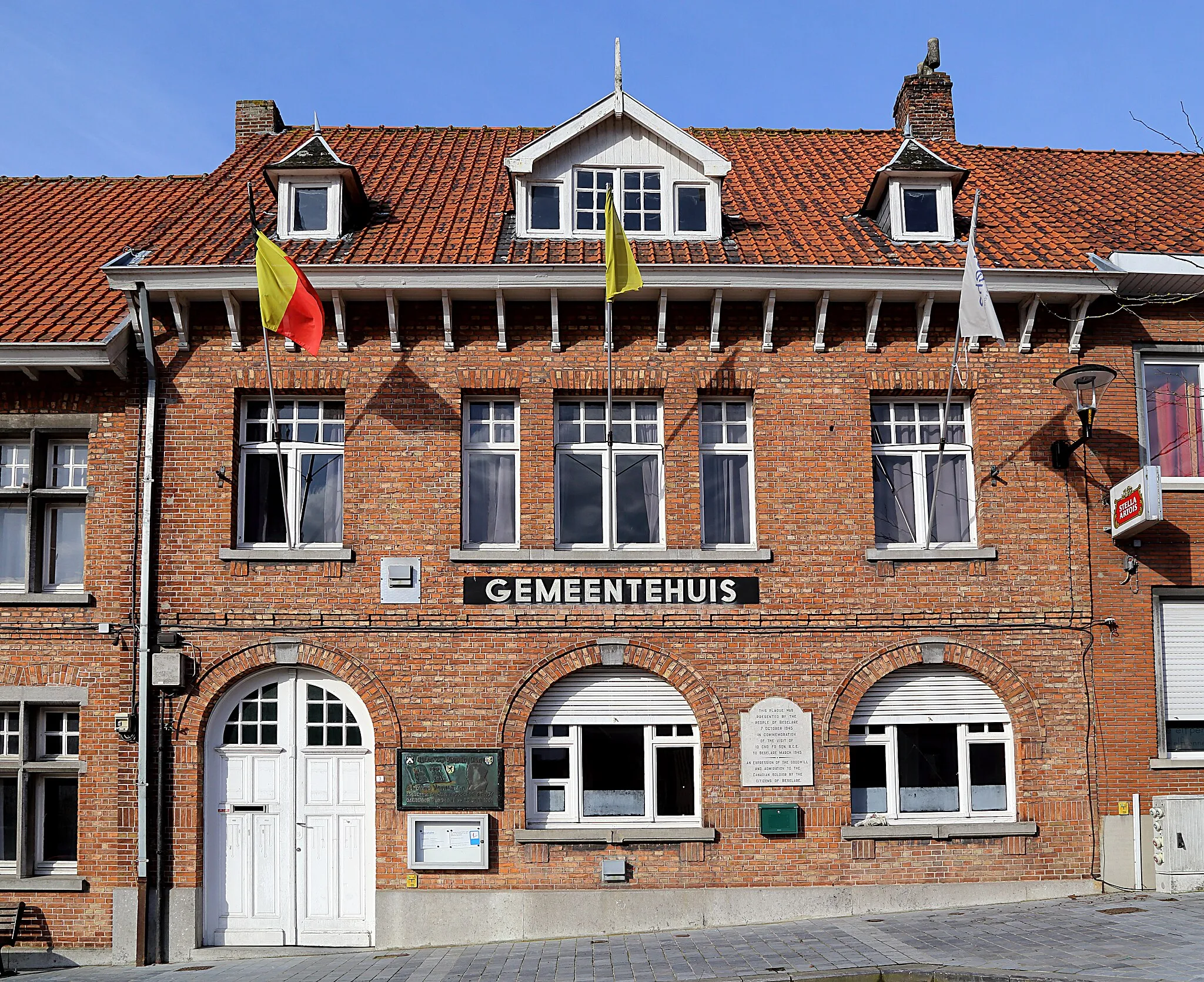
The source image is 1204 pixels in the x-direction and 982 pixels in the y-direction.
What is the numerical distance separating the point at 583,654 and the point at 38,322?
24.9 feet

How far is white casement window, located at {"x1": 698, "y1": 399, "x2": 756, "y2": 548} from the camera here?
14164 millimetres

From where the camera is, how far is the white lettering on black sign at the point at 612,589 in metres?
13.6

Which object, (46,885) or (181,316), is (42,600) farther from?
(181,316)

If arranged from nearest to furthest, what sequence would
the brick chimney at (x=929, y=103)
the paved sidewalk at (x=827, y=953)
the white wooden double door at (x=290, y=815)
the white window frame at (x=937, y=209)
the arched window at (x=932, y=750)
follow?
the paved sidewalk at (x=827, y=953) → the white wooden double door at (x=290, y=815) → the arched window at (x=932, y=750) → the white window frame at (x=937, y=209) → the brick chimney at (x=929, y=103)

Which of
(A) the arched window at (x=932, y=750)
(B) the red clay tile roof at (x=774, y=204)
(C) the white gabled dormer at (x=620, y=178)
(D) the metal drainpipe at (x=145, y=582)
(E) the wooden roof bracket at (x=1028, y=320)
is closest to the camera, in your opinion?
(D) the metal drainpipe at (x=145, y=582)

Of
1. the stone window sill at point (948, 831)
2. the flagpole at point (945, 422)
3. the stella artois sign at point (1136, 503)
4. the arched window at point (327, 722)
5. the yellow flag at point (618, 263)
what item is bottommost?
the stone window sill at point (948, 831)

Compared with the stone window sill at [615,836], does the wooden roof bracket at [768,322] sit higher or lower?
higher

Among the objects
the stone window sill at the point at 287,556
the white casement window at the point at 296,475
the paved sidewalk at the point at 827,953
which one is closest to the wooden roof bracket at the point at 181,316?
the white casement window at the point at 296,475

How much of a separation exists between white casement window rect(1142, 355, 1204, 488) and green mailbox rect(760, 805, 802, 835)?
6182 millimetres

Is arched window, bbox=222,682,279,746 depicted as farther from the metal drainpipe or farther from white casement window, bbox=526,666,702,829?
white casement window, bbox=526,666,702,829

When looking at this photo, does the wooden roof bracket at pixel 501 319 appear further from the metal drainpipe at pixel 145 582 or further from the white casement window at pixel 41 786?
the white casement window at pixel 41 786

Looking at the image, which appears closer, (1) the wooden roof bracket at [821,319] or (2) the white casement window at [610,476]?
(1) the wooden roof bracket at [821,319]

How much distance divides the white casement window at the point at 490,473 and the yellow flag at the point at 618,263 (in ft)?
6.89

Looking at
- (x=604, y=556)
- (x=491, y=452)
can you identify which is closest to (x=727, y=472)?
(x=604, y=556)
